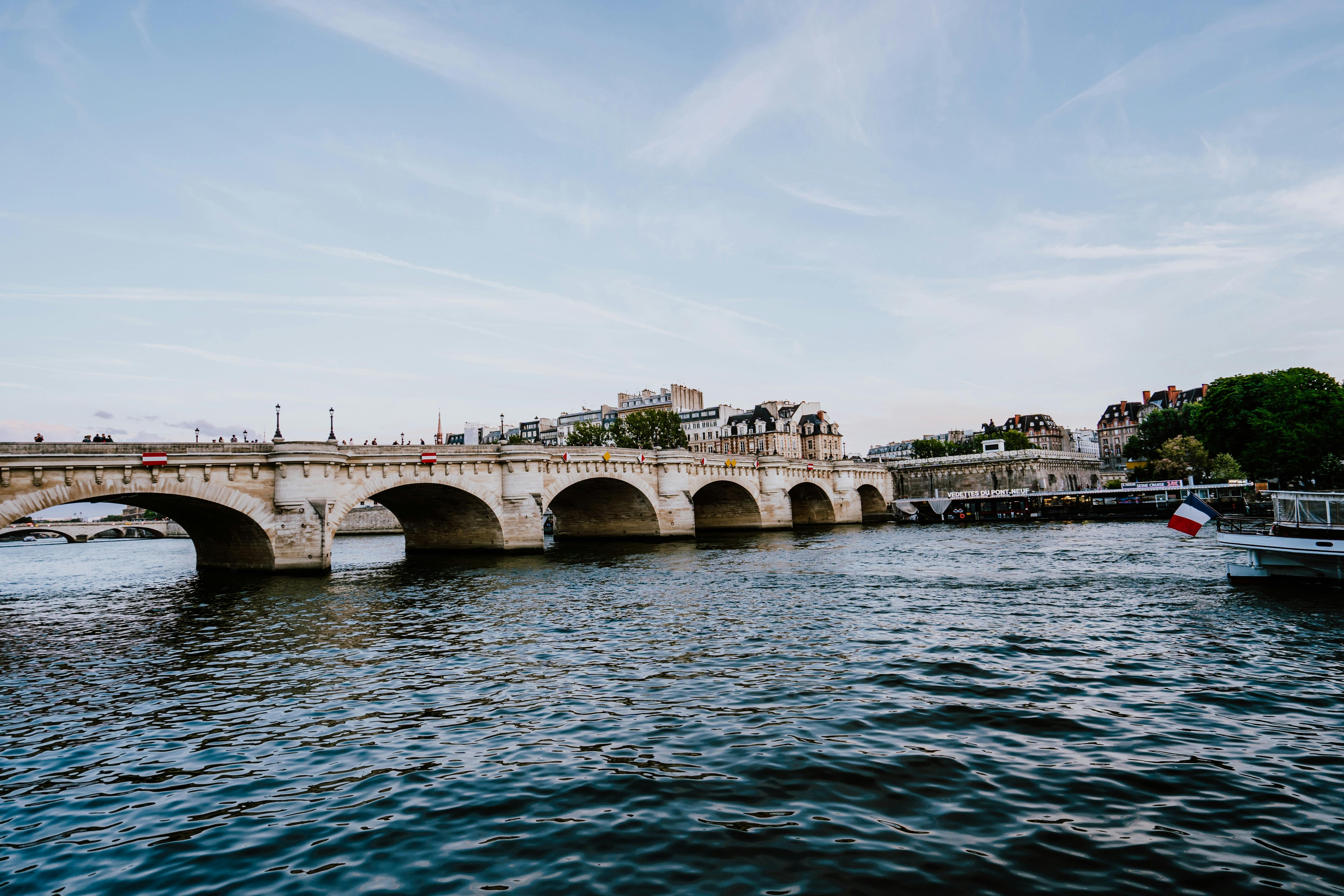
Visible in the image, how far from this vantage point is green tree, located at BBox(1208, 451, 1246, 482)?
251 feet

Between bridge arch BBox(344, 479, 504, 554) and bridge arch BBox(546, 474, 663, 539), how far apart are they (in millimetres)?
7153

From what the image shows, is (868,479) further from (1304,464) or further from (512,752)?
(512,752)

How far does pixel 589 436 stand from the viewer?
111 meters

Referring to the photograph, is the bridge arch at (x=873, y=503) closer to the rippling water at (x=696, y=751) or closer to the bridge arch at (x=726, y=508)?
the bridge arch at (x=726, y=508)

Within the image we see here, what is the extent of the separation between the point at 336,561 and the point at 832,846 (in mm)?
Answer: 51920

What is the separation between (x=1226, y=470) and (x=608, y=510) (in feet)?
198

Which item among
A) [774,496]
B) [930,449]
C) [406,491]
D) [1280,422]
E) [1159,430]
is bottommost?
[774,496]

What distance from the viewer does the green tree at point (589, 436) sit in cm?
10938

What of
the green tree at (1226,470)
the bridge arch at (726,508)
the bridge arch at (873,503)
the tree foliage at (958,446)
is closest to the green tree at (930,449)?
the tree foliage at (958,446)

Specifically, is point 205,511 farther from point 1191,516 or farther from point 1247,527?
point 1247,527

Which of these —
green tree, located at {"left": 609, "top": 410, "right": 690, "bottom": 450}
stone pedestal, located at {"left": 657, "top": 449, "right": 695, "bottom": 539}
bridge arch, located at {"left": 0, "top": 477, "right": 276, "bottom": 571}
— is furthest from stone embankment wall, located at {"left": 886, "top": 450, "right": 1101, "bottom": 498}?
bridge arch, located at {"left": 0, "top": 477, "right": 276, "bottom": 571}

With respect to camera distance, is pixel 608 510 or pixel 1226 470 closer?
pixel 608 510

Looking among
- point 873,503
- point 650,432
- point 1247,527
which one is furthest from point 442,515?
point 873,503

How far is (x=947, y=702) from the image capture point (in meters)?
12.7
